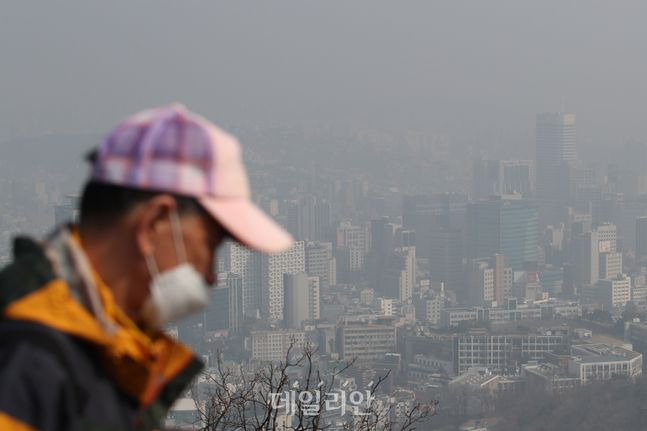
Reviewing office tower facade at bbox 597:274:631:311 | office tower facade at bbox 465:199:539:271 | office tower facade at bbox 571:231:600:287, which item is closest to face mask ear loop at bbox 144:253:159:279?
office tower facade at bbox 597:274:631:311

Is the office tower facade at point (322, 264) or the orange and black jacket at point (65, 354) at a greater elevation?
the orange and black jacket at point (65, 354)

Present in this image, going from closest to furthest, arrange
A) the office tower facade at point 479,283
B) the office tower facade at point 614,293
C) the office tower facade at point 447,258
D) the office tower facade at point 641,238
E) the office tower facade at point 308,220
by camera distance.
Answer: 1. the office tower facade at point 614,293
2. the office tower facade at point 479,283
3. the office tower facade at point 447,258
4. the office tower facade at point 308,220
5. the office tower facade at point 641,238

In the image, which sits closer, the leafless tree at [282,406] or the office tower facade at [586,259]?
the leafless tree at [282,406]

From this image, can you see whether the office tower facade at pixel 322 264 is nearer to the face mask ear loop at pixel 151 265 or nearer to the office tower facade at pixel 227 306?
the office tower facade at pixel 227 306

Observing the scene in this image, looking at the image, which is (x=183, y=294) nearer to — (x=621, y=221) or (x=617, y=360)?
(x=617, y=360)

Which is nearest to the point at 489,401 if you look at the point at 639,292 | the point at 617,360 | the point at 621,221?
the point at 617,360

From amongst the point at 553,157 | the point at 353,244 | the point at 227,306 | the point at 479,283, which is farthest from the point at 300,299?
the point at 553,157

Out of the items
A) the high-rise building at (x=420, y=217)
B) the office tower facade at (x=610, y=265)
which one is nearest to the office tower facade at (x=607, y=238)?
the office tower facade at (x=610, y=265)
